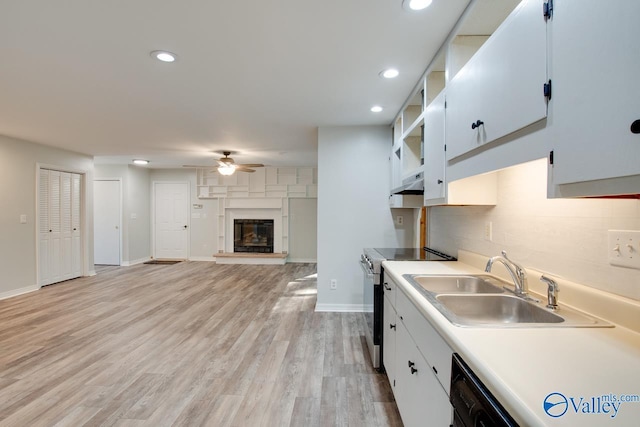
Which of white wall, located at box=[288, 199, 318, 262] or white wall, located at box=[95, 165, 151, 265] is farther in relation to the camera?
white wall, located at box=[288, 199, 318, 262]

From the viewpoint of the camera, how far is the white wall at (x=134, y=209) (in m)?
6.95

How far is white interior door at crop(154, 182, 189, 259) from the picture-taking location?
7.71 m

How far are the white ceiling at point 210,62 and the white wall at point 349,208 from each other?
0.27 metres

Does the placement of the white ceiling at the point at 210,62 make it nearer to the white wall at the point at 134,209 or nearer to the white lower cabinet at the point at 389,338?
the white lower cabinet at the point at 389,338

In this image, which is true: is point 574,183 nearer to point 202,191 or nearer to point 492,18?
point 492,18

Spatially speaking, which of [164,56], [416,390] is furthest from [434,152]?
[164,56]

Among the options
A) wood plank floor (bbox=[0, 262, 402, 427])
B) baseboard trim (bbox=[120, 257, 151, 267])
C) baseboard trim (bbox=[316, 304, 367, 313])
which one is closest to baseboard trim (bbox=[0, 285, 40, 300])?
wood plank floor (bbox=[0, 262, 402, 427])

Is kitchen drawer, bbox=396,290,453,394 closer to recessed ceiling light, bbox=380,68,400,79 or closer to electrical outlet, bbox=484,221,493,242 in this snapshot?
electrical outlet, bbox=484,221,493,242

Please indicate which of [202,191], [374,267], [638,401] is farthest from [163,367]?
[202,191]

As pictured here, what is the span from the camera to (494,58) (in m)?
1.21

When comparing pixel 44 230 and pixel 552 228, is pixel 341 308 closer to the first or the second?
pixel 552 228

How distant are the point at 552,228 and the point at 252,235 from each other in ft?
22.7

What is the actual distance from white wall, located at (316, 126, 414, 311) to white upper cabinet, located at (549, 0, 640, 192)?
9.52 feet

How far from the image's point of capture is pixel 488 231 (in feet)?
6.31
